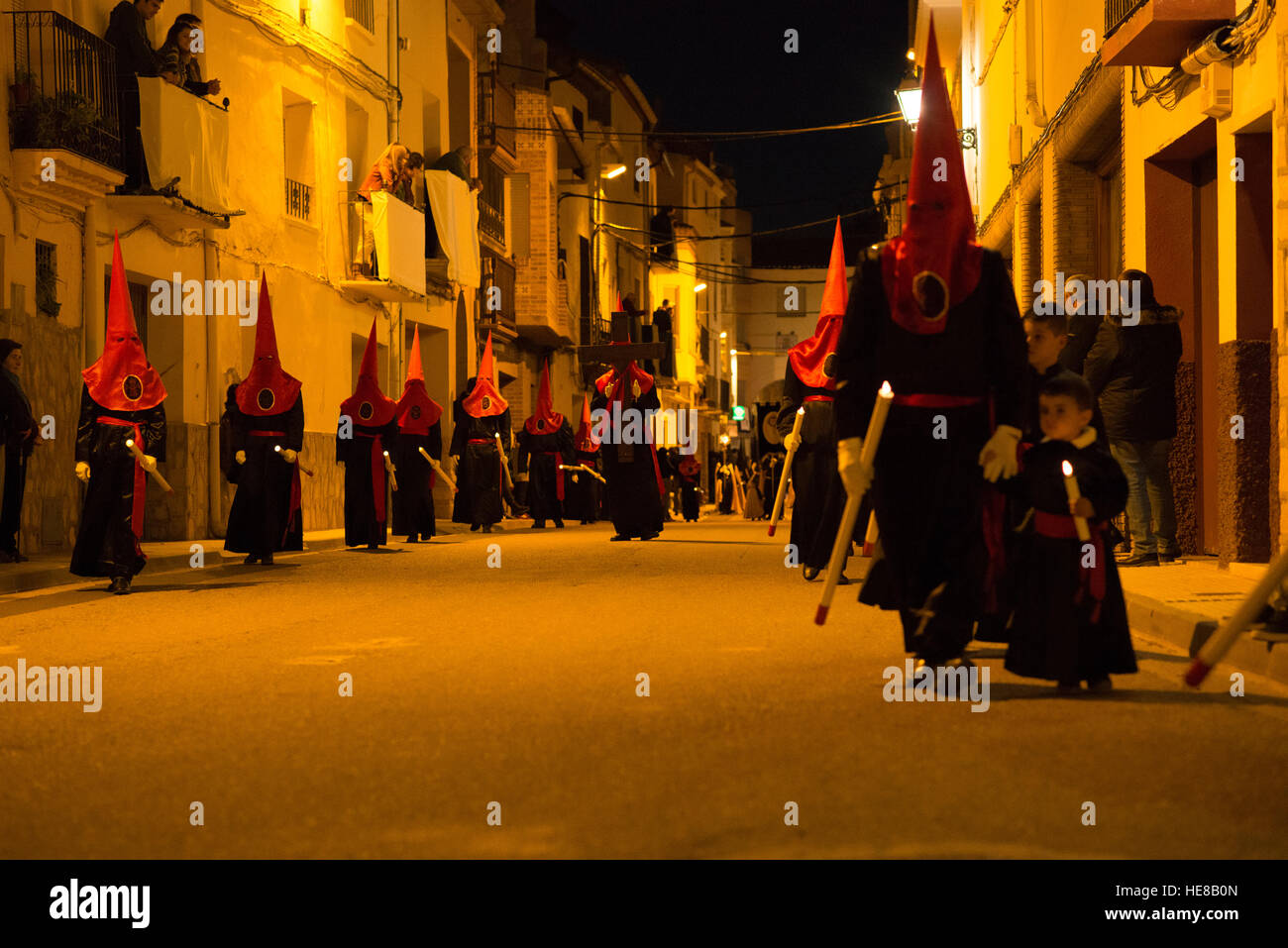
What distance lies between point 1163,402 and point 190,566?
9180 millimetres

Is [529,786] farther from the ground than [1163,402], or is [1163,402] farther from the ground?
[1163,402]

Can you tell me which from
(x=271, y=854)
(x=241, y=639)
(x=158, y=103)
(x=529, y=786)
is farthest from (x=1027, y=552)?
(x=158, y=103)

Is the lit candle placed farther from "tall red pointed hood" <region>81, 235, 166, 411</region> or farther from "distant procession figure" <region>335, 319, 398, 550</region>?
"distant procession figure" <region>335, 319, 398, 550</region>

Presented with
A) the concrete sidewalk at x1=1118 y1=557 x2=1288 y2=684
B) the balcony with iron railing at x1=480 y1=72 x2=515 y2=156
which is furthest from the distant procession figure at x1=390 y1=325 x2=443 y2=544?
the balcony with iron railing at x1=480 y1=72 x2=515 y2=156

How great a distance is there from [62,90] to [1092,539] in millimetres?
15082

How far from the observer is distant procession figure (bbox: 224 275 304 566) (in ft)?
52.4

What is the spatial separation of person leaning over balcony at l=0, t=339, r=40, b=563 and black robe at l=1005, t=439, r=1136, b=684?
11.1 meters

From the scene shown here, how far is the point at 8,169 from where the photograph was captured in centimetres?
1758

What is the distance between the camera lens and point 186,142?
20.8 meters

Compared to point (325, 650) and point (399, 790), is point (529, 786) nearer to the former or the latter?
point (399, 790)

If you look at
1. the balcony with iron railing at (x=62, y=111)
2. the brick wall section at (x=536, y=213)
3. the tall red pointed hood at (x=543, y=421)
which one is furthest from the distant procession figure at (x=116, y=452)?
the brick wall section at (x=536, y=213)

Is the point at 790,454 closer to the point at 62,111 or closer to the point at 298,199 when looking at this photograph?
the point at 62,111

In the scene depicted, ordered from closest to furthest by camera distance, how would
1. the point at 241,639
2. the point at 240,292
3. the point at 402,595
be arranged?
the point at 241,639
the point at 402,595
the point at 240,292

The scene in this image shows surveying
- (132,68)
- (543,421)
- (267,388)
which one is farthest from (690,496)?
(267,388)
